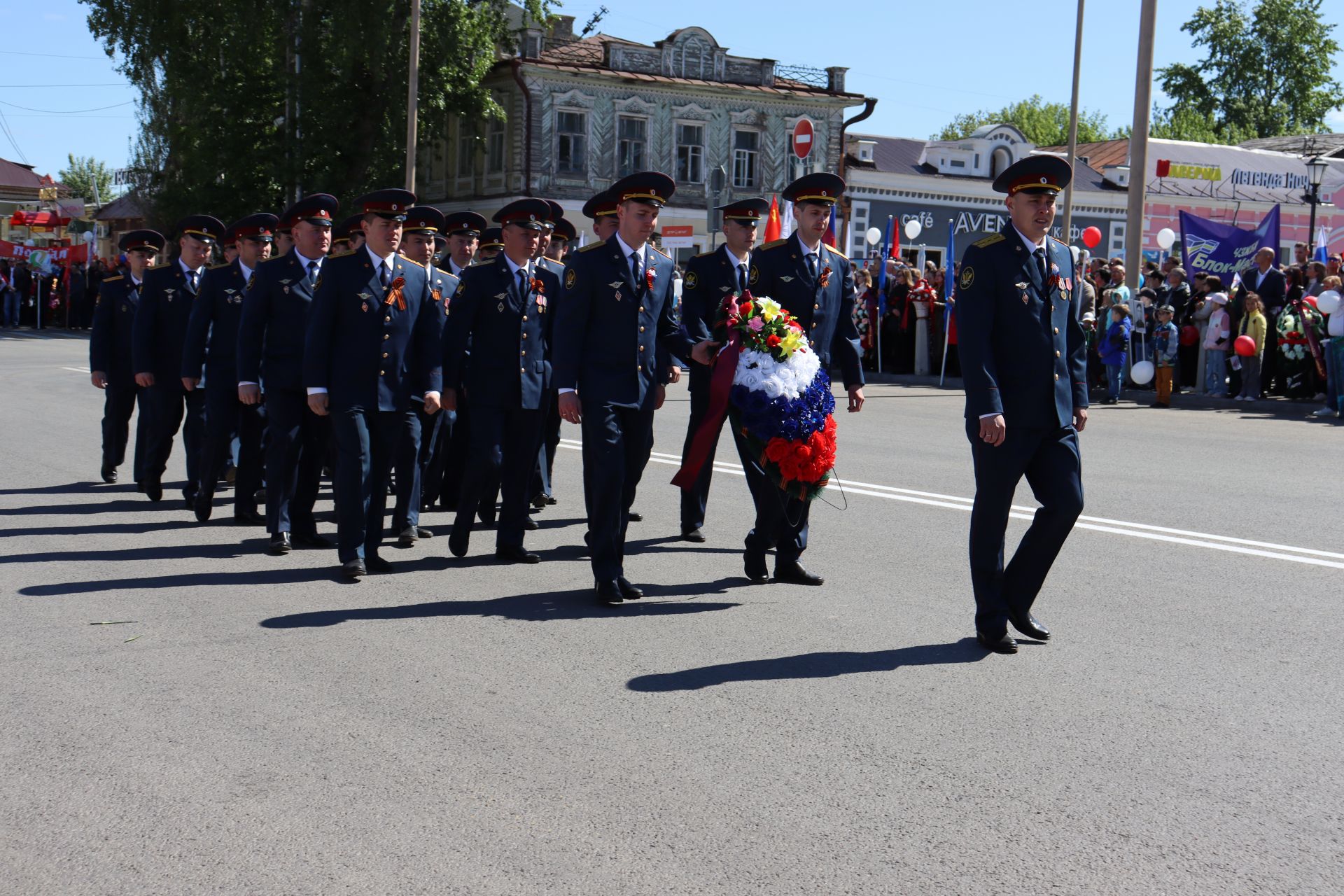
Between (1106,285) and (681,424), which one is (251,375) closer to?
(681,424)

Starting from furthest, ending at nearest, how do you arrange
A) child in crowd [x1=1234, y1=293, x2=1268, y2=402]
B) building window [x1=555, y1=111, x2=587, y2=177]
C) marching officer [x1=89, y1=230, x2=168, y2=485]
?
building window [x1=555, y1=111, x2=587, y2=177], child in crowd [x1=1234, y1=293, x2=1268, y2=402], marching officer [x1=89, y1=230, x2=168, y2=485]

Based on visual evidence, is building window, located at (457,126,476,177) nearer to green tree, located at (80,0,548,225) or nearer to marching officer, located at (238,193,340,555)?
green tree, located at (80,0,548,225)

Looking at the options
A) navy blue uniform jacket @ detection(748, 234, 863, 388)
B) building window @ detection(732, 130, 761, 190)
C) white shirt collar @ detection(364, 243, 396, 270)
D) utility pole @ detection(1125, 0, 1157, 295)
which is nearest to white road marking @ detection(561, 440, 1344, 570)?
navy blue uniform jacket @ detection(748, 234, 863, 388)

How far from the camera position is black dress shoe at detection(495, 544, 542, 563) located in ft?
28.1

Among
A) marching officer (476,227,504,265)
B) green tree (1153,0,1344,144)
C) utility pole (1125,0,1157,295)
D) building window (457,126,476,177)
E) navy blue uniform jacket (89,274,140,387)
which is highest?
green tree (1153,0,1344,144)

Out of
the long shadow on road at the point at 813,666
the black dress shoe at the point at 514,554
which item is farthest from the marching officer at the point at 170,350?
the long shadow on road at the point at 813,666

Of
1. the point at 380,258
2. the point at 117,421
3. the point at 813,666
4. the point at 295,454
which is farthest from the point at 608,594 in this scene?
the point at 117,421

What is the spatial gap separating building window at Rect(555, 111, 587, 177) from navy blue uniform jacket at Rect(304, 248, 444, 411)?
3950 cm

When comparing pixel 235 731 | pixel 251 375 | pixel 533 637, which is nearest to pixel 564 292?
pixel 533 637

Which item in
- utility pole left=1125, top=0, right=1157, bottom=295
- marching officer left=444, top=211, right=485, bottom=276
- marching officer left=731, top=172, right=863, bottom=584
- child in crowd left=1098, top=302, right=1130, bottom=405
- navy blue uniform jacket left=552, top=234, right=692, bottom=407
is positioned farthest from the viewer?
utility pole left=1125, top=0, right=1157, bottom=295

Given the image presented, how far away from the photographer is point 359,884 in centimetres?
387

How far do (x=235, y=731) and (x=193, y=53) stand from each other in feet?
136

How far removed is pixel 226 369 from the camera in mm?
10023

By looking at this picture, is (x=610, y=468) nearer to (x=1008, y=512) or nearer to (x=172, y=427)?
(x=1008, y=512)
